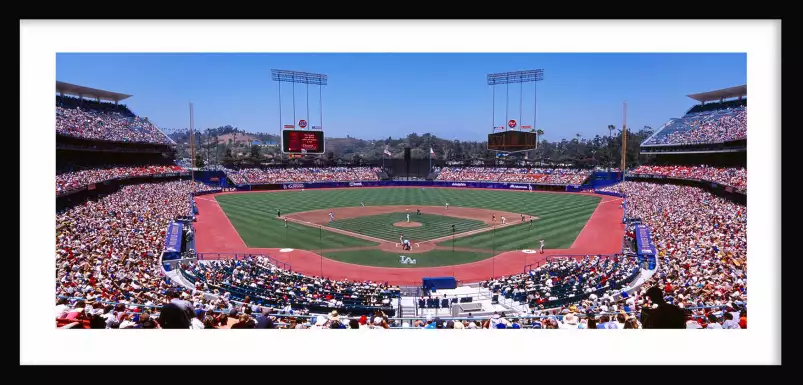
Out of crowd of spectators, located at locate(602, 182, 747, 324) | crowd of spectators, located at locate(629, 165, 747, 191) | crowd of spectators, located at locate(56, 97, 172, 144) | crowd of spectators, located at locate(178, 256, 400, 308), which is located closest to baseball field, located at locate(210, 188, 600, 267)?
crowd of spectators, located at locate(602, 182, 747, 324)

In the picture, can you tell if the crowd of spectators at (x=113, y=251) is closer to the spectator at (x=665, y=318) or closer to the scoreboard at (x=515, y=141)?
the spectator at (x=665, y=318)

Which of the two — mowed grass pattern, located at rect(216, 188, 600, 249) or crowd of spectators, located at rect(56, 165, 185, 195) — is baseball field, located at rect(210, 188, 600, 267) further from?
crowd of spectators, located at rect(56, 165, 185, 195)

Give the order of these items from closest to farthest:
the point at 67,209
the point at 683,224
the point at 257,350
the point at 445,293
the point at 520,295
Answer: the point at 257,350, the point at 520,295, the point at 445,293, the point at 683,224, the point at 67,209

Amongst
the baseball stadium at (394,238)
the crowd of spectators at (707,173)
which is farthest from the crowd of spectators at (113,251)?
the crowd of spectators at (707,173)

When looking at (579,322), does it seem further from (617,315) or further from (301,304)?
(301,304)
